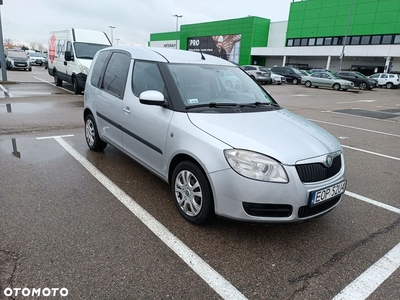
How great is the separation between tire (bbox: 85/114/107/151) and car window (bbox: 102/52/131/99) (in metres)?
0.81

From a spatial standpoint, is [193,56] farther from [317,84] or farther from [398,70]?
[398,70]

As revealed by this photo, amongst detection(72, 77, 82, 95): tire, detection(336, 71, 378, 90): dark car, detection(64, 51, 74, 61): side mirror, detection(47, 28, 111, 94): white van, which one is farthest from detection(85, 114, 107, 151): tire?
detection(336, 71, 378, 90): dark car

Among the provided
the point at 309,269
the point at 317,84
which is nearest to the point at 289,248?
the point at 309,269

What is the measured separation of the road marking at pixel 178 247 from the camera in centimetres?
234

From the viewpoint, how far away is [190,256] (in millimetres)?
2703

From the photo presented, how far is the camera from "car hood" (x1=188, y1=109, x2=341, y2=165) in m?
2.74

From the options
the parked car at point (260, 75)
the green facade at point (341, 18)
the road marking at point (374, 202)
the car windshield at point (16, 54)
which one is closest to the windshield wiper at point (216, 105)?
the road marking at point (374, 202)

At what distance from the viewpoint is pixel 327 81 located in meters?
26.9

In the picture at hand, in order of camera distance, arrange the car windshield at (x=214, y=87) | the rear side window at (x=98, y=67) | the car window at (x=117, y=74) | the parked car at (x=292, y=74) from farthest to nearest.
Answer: the parked car at (x=292, y=74), the rear side window at (x=98, y=67), the car window at (x=117, y=74), the car windshield at (x=214, y=87)

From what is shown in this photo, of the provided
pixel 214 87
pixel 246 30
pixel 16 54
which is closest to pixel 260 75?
pixel 16 54

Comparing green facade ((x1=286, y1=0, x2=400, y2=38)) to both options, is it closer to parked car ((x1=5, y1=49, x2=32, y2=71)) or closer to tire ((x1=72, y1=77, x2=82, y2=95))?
parked car ((x1=5, y1=49, x2=32, y2=71))

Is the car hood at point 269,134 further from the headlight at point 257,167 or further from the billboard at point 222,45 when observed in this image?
the billboard at point 222,45

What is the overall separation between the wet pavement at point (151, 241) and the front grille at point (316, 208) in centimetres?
37

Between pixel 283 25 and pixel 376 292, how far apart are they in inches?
2311
